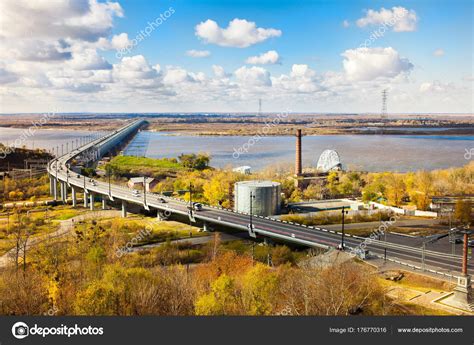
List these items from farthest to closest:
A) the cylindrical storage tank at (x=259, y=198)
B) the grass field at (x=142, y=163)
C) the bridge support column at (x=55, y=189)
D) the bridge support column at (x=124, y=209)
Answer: the grass field at (x=142, y=163) → the bridge support column at (x=55, y=189) → the bridge support column at (x=124, y=209) → the cylindrical storage tank at (x=259, y=198)

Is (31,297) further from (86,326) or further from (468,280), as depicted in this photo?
(468,280)

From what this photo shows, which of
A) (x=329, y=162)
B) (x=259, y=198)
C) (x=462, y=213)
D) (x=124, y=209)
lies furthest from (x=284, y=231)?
(x=329, y=162)

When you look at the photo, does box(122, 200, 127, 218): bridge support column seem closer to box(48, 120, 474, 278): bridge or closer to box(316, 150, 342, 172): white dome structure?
box(48, 120, 474, 278): bridge

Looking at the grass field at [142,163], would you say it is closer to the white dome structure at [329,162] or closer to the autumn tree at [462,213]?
the white dome structure at [329,162]

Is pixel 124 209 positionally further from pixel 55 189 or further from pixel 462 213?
pixel 462 213

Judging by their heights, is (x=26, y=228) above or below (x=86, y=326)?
below

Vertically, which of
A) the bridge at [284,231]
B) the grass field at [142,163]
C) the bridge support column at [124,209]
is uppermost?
the grass field at [142,163]

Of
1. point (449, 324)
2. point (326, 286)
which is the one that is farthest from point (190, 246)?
point (449, 324)

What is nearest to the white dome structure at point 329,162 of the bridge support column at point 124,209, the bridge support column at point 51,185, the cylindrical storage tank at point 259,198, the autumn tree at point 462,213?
the cylindrical storage tank at point 259,198

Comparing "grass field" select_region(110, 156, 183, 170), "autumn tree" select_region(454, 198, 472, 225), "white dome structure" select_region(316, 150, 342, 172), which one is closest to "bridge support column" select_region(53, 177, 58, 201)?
"grass field" select_region(110, 156, 183, 170)
